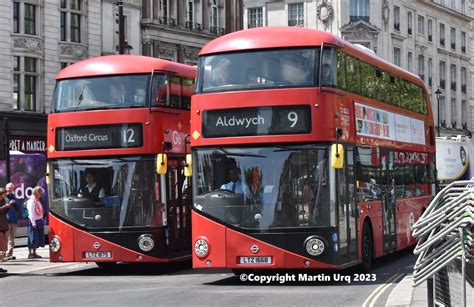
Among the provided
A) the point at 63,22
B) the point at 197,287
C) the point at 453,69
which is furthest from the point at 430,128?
the point at 453,69

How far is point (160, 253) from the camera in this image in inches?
764

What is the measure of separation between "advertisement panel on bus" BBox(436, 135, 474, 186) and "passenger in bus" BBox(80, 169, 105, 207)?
92.9 feet

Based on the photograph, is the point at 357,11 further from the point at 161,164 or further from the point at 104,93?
the point at 161,164

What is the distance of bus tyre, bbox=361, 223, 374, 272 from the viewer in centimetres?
1838

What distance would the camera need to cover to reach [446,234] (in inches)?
327

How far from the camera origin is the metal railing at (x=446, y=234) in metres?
8.12

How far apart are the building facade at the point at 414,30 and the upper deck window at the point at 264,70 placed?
60.2 metres

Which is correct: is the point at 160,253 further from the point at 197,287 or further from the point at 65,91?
the point at 65,91

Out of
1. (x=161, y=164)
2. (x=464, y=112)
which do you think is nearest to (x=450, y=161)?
(x=161, y=164)

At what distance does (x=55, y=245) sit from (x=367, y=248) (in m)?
6.14

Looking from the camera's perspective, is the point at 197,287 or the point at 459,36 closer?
the point at 197,287

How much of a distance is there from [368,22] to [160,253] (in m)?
60.5

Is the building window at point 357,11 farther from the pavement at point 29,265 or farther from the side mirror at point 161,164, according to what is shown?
the side mirror at point 161,164

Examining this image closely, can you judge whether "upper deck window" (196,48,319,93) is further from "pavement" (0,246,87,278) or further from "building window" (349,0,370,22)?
"building window" (349,0,370,22)
